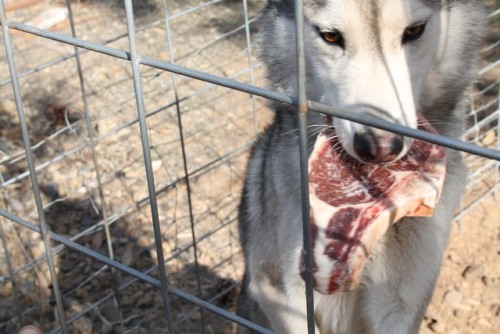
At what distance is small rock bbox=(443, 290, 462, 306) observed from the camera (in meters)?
3.31

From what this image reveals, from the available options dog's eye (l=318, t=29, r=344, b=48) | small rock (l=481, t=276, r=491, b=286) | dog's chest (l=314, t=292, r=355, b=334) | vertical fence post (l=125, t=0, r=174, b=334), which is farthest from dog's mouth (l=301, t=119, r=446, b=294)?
small rock (l=481, t=276, r=491, b=286)

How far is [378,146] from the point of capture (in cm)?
171

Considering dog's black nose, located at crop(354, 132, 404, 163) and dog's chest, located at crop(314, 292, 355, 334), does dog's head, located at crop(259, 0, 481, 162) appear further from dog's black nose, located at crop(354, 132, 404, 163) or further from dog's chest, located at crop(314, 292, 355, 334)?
dog's chest, located at crop(314, 292, 355, 334)

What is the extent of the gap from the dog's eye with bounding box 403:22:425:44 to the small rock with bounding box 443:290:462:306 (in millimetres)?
1682

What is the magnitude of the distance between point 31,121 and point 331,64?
2.70 m

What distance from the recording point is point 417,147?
191 centimetres

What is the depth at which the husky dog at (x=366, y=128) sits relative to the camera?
1836mm

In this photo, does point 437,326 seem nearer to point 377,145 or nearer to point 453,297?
point 453,297

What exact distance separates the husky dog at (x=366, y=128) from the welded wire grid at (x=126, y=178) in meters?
0.39

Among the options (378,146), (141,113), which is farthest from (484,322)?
(141,113)

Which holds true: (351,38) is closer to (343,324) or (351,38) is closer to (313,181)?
(313,181)

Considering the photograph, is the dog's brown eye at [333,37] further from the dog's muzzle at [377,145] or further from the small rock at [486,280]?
the small rock at [486,280]

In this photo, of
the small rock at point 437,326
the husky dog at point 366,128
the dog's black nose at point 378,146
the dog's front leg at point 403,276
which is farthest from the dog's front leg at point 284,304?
the small rock at point 437,326

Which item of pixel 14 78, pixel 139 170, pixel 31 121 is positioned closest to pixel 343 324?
pixel 14 78
